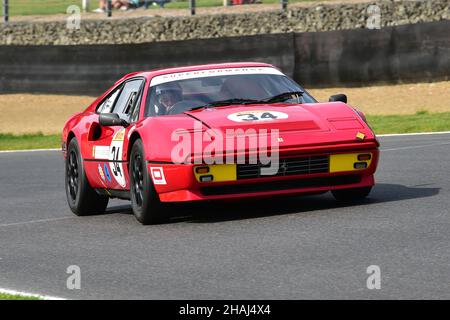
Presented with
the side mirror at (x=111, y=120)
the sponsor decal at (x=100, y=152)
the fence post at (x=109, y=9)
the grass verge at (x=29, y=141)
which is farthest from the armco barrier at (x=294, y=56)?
the side mirror at (x=111, y=120)

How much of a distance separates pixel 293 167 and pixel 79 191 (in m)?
2.64

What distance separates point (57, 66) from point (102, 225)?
56.0 feet

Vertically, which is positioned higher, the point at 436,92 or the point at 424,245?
the point at 424,245

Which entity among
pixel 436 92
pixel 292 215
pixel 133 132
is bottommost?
pixel 436 92

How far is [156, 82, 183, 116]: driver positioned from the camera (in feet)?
32.7

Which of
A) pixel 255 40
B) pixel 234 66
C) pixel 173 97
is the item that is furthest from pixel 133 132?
pixel 255 40

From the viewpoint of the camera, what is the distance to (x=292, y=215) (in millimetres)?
9438

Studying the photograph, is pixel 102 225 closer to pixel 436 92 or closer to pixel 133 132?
pixel 133 132

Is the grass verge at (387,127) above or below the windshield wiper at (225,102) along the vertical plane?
below

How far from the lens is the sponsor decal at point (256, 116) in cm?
930

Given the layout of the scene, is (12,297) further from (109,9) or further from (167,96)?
(109,9)

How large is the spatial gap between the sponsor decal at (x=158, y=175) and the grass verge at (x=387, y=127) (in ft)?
35.5

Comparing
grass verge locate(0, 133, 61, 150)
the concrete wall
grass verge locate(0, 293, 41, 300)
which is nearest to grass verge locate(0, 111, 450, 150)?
grass verge locate(0, 133, 61, 150)

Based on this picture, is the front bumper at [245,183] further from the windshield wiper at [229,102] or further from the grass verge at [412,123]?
the grass verge at [412,123]
